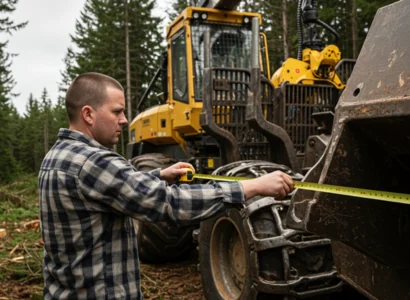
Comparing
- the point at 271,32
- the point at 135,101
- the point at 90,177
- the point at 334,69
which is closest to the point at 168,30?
the point at 334,69

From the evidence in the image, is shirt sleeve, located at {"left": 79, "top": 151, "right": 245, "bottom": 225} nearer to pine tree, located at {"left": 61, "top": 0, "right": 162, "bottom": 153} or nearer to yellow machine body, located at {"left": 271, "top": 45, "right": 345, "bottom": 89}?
yellow machine body, located at {"left": 271, "top": 45, "right": 345, "bottom": 89}

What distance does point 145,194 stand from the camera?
212 centimetres

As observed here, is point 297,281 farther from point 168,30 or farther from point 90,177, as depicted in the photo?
point 168,30

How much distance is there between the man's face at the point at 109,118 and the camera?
2.34 meters

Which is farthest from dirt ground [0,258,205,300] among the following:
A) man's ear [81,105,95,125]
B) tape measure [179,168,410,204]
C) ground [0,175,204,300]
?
man's ear [81,105,95,125]

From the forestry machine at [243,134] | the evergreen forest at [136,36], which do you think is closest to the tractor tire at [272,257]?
the forestry machine at [243,134]

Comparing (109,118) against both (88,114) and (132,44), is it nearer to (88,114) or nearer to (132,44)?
(88,114)

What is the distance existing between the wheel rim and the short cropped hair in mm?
2099

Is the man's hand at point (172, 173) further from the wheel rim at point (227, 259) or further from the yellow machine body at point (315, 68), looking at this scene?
the yellow machine body at point (315, 68)

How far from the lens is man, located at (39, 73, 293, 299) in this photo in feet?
7.00

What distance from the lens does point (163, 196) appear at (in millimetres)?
2145

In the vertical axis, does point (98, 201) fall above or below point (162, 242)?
above

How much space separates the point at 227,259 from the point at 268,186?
2.31 m

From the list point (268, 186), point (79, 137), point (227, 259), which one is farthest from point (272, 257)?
point (79, 137)
